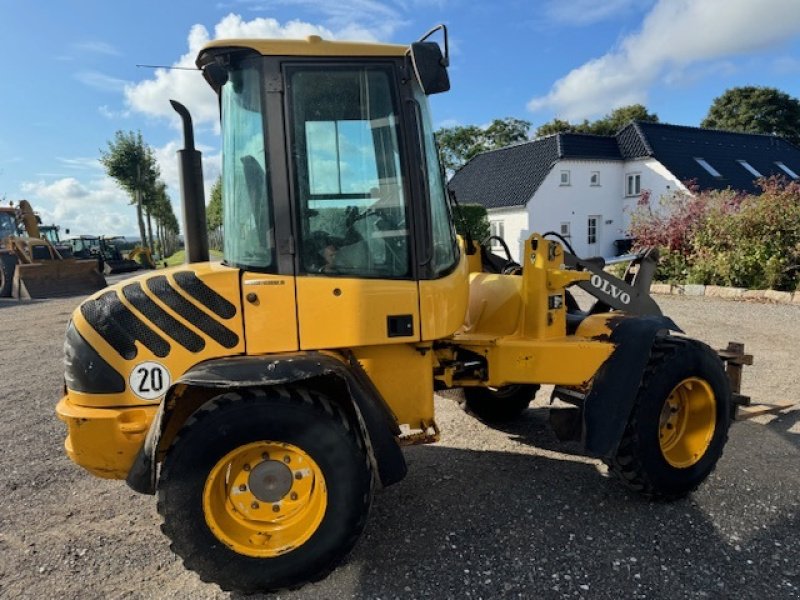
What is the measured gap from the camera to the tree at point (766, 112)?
4519cm

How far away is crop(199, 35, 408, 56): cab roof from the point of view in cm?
Result: 285

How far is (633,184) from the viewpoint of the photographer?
27.0 meters

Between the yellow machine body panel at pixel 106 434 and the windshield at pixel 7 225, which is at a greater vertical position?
the windshield at pixel 7 225

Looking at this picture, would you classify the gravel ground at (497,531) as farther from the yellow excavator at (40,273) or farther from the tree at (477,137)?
Answer: the tree at (477,137)

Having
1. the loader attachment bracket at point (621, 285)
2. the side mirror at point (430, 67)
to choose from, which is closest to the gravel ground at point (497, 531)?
the loader attachment bracket at point (621, 285)

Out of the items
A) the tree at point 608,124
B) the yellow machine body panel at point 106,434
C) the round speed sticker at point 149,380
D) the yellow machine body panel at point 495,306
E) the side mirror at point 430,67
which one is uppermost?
the tree at point 608,124

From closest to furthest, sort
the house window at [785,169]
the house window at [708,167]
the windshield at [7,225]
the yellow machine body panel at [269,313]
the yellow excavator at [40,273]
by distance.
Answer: the yellow machine body panel at [269,313]
the yellow excavator at [40,273]
the windshield at [7,225]
the house window at [708,167]
the house window at [785,169]

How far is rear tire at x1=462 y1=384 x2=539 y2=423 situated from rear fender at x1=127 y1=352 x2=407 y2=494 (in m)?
2.08

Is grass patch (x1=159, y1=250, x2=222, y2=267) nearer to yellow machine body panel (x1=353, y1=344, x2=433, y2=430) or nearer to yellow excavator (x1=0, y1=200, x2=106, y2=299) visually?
yellow machine body panel (x1=353, y1=344, x2=433, y2=430)

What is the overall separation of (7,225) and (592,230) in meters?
23.9

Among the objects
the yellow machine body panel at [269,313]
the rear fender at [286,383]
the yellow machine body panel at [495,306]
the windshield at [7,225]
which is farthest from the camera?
the windshield at [7,225]

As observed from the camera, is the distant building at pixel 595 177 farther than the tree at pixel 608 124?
No

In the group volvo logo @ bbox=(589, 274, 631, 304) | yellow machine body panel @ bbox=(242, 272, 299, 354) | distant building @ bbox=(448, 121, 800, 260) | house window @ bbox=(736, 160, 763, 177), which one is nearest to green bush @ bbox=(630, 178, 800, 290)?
volvo logo @ bbox=(589, 274, 631, 304)

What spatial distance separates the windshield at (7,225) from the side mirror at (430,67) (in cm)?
2373
